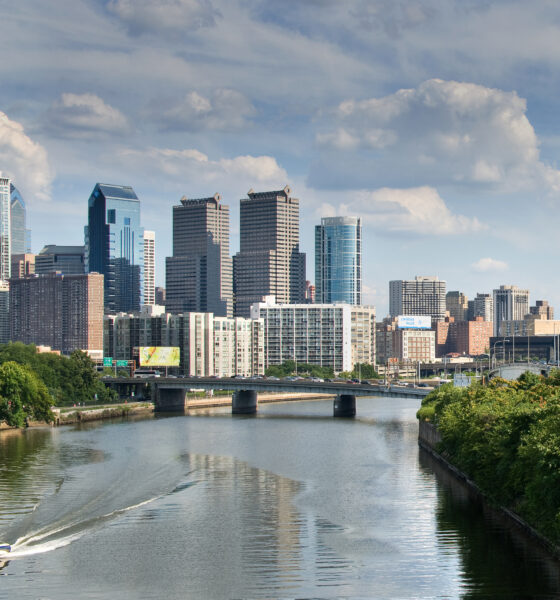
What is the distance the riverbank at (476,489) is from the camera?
53.9 meters

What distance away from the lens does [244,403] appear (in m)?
175

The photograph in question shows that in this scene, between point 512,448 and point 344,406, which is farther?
point 344,406

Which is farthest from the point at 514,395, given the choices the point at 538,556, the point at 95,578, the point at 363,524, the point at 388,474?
the point at 95,578

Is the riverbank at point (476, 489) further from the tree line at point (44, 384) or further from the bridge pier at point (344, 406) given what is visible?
the bridge pier at point (344, 406)

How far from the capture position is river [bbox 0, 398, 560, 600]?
1892 inches

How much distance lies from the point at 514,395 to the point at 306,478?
20091 mm

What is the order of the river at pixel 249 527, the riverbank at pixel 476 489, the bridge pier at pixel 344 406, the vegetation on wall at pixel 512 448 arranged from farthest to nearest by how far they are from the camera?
the bridge pier at pixel 344 406, the riverbank at pixel 476 489, the vegetation on wall at pixel 512 448, the river at pixel 249 527

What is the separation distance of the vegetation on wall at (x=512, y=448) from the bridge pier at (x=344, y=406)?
71.7 metres

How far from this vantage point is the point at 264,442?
113 m

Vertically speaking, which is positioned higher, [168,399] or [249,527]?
[168,399]

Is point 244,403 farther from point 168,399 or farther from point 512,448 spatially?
point 512,448

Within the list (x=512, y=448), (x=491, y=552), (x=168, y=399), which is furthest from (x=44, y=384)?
(x=491, y=552)

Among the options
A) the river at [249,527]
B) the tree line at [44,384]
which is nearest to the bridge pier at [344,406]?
the tree line at [44,384]

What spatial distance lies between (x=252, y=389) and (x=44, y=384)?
39536 mm
